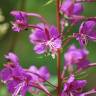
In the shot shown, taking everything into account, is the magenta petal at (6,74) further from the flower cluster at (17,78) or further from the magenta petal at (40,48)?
the magenta petal at (40,48)

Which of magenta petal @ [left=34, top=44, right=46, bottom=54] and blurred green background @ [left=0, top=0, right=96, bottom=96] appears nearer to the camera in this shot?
magenta petal @ [left=34, top=44, right=46, bottom=54]

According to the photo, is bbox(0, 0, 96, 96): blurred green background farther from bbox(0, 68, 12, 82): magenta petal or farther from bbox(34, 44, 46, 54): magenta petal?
bbox(0, 68, 12, 82): magenta petal

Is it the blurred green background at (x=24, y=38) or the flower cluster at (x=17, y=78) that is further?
the blurred green background at (x=24, y=38)

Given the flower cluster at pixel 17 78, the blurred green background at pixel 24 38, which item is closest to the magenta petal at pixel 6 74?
the flower cluster at pixel 17 78

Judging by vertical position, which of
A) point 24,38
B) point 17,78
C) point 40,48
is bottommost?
point 24,38

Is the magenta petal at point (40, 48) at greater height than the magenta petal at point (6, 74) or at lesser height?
greater

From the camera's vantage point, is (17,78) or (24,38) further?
(24,38)

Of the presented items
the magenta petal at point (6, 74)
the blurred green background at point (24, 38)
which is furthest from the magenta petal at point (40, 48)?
the magenta petal at point (6, 74)

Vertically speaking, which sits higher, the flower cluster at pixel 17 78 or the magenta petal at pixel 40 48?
the magenta petal at pixel 40 48

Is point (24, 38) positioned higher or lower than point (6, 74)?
lower

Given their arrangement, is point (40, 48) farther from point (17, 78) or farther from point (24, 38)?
point (24, 38)

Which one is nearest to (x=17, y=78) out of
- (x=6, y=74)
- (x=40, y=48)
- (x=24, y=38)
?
(x=6, y=74)

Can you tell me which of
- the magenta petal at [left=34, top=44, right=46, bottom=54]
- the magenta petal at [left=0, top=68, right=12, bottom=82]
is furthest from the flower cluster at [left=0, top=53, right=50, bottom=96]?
the magenta petal at [left=34, top=44, right=46, bottom=54]

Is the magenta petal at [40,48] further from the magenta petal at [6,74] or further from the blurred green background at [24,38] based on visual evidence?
the magenta petal at [6,74]
